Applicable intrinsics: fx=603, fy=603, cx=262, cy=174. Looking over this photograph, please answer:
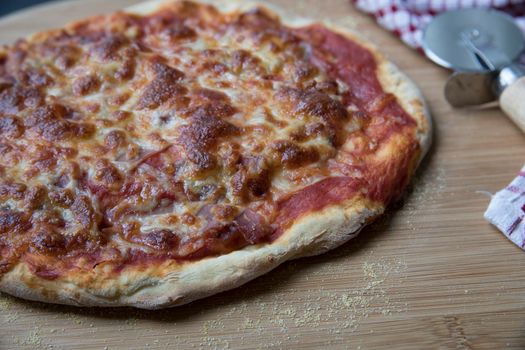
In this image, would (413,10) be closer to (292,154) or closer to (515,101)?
(515,101)

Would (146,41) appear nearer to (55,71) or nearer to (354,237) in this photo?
(55,71)

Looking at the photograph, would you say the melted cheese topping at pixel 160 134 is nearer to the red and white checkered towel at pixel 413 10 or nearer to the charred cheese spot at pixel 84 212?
the charred cheese spot at pixel 84 212

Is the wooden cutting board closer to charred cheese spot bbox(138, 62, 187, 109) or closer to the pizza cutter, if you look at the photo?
the pizza cutter

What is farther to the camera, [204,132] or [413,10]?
[413,10]

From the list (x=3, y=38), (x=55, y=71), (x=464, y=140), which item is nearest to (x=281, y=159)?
(x=464, y=140)

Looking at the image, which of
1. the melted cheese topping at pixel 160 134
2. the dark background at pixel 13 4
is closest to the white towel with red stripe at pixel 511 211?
the melted cheese topping at pixel 160 134

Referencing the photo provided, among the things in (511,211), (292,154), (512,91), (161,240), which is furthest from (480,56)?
(161,240)
